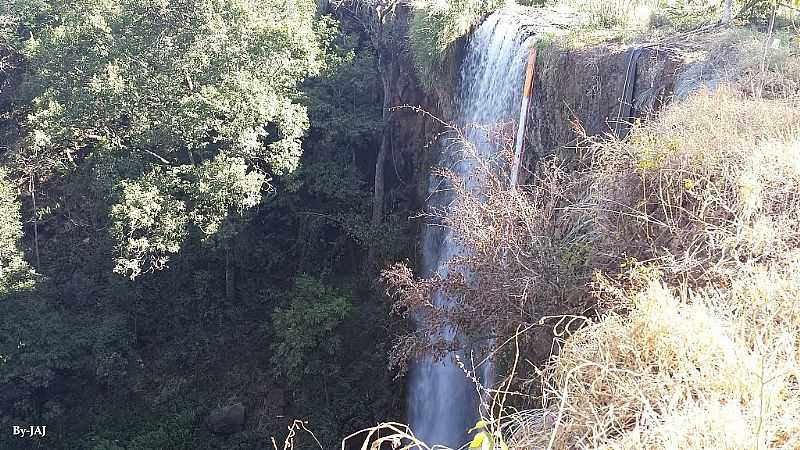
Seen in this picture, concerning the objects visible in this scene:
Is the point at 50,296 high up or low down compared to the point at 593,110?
down

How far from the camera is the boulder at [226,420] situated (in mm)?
12194

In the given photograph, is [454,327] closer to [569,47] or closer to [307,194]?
[569,47]

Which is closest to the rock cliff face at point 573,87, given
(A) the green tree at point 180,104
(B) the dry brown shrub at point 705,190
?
(B) the dry brown shrub at point 705,190

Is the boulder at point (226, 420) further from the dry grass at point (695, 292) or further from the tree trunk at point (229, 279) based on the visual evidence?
the dry grass at point (695, 292)

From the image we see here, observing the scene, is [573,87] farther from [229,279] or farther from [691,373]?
[229,279]

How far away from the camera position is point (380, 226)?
43.1ft

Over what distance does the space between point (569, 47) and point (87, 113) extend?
8909 mm

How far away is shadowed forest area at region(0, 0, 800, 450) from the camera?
2.99 meters

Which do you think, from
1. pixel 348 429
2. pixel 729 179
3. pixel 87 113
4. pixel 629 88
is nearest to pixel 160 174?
pixel 87 113

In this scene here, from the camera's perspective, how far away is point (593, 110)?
6688 mm

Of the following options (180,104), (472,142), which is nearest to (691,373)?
(472,142)

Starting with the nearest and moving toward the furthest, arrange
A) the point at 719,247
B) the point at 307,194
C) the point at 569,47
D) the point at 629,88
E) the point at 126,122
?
the point at 719,247, the point at 629,88, the point at 569,47, the point at 126,122, the point at 307,194

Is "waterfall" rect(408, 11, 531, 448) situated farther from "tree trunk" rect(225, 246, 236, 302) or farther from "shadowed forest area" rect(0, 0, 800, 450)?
"tree trunk" rect(225, 246, 236, 302)

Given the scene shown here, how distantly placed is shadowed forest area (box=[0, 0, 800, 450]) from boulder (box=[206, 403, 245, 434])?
4cm
